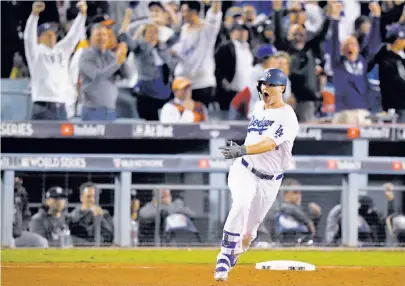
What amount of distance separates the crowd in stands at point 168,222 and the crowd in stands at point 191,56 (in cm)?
121

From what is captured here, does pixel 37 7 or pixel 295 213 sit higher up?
pixel 37 7

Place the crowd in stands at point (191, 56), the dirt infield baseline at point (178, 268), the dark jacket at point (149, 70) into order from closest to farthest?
the dirt infield baseline at point (178, 268) → the crowd in stands at point (191, 56) → the dark jacket at point (149, 70)

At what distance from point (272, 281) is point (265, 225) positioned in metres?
4.81

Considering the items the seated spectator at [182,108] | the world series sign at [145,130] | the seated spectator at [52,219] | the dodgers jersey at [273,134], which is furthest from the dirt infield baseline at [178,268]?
the seated spectator at [182,108]

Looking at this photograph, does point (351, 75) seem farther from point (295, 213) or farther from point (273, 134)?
point (273, 134)

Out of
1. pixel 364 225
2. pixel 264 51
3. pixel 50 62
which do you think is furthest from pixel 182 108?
pixel 364 225

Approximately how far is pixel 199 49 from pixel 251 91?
97 centimetres

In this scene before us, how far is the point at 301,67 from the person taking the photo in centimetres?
1352

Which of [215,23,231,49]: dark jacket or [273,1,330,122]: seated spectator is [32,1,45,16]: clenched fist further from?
[273,1,330,122]: seated spectator

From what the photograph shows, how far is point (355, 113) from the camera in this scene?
13.9 m

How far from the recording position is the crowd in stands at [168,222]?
12609 millimetres

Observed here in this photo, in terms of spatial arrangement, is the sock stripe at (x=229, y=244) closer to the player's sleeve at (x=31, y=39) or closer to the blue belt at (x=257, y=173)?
the blue belt at (x=257, y=173)

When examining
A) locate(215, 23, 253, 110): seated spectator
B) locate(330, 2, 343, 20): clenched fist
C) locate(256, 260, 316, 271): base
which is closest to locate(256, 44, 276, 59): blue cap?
locate(215, 23, 253, 110): seated spectator

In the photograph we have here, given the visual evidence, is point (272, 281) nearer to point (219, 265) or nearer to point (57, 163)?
point (219, 265)
